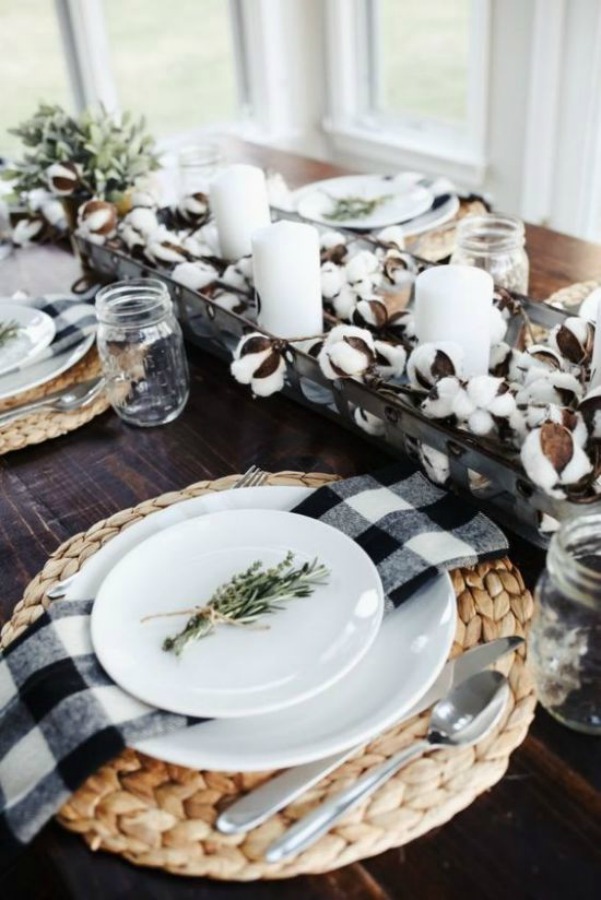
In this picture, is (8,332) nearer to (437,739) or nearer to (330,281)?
(330,281)

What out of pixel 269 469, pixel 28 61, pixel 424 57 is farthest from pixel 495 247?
pixel 28 61

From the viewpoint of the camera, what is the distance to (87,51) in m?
2.43

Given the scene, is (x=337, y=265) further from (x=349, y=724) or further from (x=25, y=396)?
(x=349, y=724)

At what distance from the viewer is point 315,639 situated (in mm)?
553

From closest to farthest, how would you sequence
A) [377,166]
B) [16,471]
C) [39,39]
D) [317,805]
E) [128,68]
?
1. [317,805]
2. [16,471]
3. [39,39]
4. [128,68]
5. [377,166]

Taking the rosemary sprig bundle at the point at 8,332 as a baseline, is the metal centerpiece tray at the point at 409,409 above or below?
above

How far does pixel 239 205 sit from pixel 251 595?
638 millimetres

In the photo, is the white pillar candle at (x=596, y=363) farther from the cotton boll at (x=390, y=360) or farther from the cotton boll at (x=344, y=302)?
the cotton boll at (x=344, y=302)

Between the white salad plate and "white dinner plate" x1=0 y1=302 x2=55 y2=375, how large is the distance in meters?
0.43

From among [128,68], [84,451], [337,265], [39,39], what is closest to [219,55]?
[128,68]

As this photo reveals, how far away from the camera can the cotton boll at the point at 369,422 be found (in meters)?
0.78

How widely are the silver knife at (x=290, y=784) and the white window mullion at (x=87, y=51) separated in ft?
7.26

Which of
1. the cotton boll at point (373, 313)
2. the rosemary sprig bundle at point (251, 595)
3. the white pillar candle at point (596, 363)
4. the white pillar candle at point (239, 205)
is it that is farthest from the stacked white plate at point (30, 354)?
the white pillar candle at point (596, 363)

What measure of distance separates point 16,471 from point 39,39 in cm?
200
